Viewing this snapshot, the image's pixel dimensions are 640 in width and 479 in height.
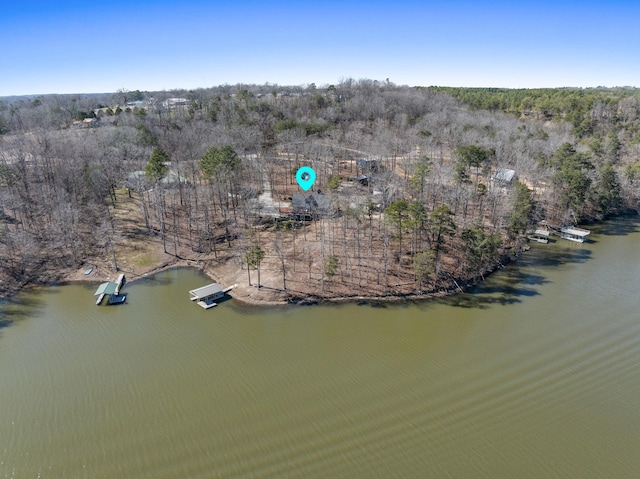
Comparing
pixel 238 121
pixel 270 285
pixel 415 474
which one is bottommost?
pixel 415 474

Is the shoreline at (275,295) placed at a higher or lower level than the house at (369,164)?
lower

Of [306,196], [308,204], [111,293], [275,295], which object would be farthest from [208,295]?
[306,196]

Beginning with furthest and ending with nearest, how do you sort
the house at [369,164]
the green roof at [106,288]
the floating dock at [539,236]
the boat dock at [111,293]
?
the house at [369,164] → the floating dock at [539,236] → the green roof at [106,288] → the boat dock at [111,293]

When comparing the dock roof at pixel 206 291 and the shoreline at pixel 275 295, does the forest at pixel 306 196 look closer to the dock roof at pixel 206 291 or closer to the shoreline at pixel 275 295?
the shoreline at pixel 275 295

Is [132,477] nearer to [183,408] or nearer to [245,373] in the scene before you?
[183,408]

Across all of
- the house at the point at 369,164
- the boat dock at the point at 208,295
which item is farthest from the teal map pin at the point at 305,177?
the boat dock at the point at 208,295

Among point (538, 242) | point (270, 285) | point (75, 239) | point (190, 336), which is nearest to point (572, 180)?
point (538, 242)

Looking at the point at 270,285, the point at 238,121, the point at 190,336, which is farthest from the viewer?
the point at 238,121
